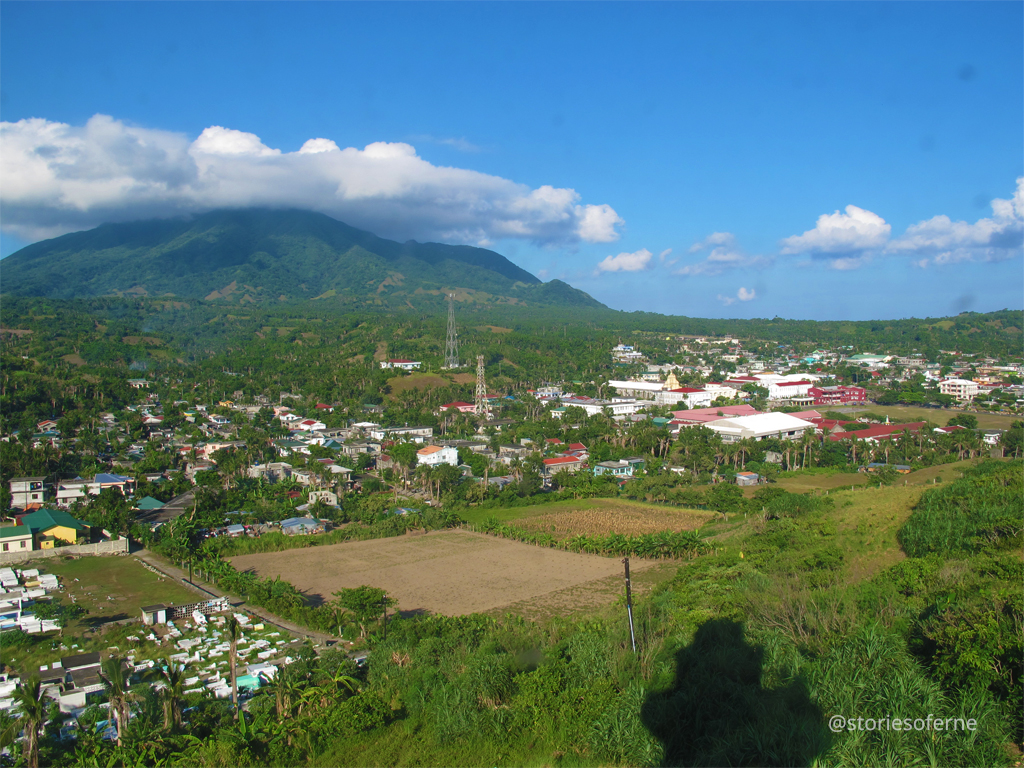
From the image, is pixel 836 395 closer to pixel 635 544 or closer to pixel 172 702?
pixel 635 544

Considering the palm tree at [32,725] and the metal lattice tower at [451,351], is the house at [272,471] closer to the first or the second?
the palm tree at [32,725]

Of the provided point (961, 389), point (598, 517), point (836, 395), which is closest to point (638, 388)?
point (836, 395)

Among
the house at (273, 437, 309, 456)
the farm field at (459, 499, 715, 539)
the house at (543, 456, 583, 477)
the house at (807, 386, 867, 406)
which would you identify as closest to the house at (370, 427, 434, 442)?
the house at (273, 437, 309, 456)

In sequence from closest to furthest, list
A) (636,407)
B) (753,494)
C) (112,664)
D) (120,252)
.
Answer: (112,664) < (753,494) < (636,407) < (120,252)

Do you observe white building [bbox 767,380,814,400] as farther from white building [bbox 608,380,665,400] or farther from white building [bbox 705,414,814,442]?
white building [bbox 705,414,814,442]

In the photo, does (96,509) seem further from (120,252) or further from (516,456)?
(120,252)

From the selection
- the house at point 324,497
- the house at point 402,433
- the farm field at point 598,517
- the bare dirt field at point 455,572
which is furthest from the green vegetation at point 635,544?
the house at point 402,433

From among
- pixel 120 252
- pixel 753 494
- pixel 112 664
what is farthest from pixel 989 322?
pixel 120 252
